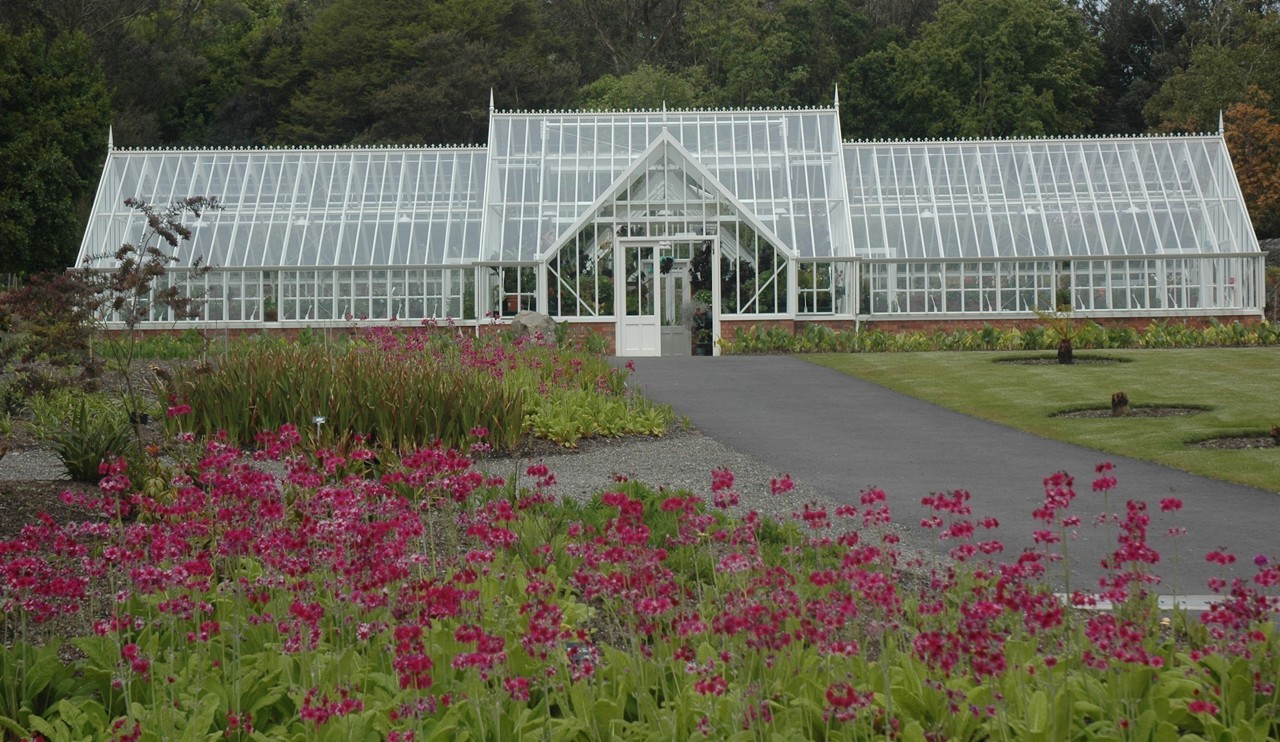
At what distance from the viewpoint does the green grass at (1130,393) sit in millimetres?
12156

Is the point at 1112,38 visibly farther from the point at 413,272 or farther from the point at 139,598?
the point at 139,598

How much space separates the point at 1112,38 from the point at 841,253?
94.1 ft

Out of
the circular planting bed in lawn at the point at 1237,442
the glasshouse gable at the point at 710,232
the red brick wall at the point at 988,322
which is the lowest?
the circular planting bed in lawn at the point at 1237,442

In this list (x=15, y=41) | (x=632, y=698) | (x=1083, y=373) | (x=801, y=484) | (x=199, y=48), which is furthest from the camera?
(x=199, y=48)

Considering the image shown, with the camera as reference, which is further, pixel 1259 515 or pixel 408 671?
pixel 1259 515

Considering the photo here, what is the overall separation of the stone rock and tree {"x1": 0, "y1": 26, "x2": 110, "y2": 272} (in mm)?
14954

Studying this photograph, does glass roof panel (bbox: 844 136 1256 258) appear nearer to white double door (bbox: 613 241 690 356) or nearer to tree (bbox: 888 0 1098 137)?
white double door (bbox: 613 241 690 356)

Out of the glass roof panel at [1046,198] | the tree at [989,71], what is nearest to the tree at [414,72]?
the tree at [989,71]

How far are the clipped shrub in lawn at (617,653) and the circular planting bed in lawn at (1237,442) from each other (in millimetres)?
7773

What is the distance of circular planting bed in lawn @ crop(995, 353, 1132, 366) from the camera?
21297 millimetres

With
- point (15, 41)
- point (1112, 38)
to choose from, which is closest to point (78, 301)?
point (15, 41)

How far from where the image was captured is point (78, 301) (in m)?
→ 10.7

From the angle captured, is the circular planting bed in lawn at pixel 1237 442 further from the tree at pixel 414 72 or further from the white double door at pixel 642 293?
the tree at pixel 414 72

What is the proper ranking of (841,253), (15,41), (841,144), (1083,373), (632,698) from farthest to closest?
(15,41) < (841,144) < (841,253) < (1083,373) < (632,698)
